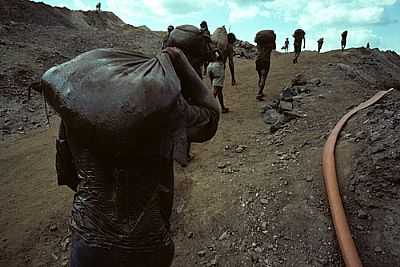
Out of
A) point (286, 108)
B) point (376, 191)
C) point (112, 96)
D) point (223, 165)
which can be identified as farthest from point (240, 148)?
point (112, 96)

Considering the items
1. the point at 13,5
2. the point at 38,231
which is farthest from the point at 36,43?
the point at 38,231

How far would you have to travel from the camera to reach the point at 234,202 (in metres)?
4.44

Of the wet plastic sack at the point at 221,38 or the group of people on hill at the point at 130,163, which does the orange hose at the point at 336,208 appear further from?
the wet plastic sack at the point at 221,38

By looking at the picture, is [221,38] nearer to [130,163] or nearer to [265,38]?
[265,38]

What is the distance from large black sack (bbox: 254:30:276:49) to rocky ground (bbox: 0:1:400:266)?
0.99m

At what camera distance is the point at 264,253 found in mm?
3793

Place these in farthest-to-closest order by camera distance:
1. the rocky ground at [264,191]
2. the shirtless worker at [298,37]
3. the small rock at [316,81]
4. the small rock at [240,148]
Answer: the shirtless worker at [298,37], the small rock at [316,81], the small rock at [240,148], the rocky ground at [264,191]

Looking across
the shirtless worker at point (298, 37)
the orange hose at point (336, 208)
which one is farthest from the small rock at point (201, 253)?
the shirtless worker at point (298, 37)

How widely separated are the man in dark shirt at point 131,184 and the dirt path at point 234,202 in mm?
2285

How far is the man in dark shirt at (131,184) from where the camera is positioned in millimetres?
1563

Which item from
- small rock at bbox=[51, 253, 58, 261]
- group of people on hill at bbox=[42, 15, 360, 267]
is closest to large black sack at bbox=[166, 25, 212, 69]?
group of people on hill at bbox=[42, 15, 360, 267]

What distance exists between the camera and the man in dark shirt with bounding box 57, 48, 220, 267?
1563mm

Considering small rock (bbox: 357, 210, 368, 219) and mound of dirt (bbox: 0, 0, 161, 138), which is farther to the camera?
mound of dirt (bbox: 0, 0, 161, 138)

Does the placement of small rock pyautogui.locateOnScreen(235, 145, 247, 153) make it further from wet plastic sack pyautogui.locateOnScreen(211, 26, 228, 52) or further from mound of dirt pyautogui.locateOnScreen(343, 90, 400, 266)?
wet plastic sack pyautogui.locateOnScreen(211, 26, 228, 52)
